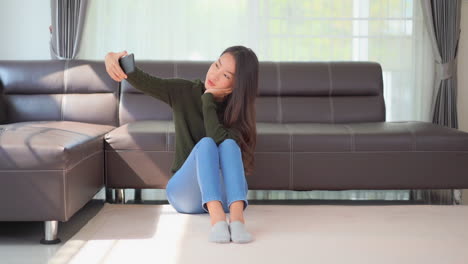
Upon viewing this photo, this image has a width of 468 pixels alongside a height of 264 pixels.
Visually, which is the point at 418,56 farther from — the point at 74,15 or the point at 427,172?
the point at 74,15

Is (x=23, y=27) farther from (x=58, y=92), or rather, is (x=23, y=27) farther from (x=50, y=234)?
(x=50, y=234)

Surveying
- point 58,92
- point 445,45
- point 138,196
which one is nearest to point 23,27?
point 58,92

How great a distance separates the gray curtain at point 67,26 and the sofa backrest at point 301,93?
2.60 feet

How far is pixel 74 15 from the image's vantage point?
4.54m

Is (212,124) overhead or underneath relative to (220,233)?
overhead

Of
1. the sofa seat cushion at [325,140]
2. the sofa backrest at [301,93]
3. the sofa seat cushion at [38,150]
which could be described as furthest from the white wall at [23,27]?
the sofa seat cushion at [38,150]

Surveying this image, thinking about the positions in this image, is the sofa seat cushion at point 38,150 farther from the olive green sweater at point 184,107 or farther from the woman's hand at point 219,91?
the woman's hand at point 219,91

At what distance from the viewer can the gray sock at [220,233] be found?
2324 millimetres

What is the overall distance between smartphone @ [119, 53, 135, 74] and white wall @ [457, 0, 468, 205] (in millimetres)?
A: 3319

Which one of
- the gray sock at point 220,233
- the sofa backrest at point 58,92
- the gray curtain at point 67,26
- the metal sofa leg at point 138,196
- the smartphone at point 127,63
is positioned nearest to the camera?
the gray sock at point 220,233

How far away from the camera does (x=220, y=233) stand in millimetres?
2324

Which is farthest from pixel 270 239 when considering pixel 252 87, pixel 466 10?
pixel 466 10

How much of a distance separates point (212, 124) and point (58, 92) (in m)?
1.77

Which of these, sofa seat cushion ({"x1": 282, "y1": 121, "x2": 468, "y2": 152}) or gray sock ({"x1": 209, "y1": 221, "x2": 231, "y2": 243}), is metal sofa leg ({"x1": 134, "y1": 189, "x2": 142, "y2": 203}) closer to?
Answer: sofa seat cushion ({"x1": 282, "y1": 121, "x2": 468, "y2": 152})
